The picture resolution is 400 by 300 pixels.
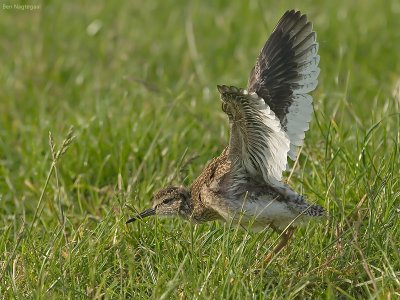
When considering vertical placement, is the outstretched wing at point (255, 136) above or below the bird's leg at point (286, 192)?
above

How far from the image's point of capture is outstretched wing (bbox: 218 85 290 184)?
4961 mm

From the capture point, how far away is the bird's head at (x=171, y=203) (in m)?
5.79

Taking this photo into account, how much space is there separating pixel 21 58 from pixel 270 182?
4883mm

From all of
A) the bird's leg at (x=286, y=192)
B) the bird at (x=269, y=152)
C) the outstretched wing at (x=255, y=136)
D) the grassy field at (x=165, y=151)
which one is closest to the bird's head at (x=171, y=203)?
the bird at (x=269, y=152)

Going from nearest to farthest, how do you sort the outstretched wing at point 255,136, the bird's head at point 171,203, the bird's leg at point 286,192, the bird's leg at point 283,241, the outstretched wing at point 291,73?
the outstretched wing at point 255,136, the bird's leg at point 283,241, the bird's leg at point 286,192, the outstretched wing at point 291,73, the bird's head at point 171,203

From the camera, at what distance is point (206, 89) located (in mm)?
8445

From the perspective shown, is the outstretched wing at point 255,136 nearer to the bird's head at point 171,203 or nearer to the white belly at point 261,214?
the white belly at point 261,214

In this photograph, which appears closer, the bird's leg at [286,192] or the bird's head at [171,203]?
the bird's leg at [286,192]

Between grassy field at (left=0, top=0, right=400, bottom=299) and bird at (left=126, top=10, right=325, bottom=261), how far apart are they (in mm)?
136

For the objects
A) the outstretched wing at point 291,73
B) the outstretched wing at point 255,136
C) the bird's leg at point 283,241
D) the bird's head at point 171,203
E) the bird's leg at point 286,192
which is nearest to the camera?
the outstretched wing at point 255,136

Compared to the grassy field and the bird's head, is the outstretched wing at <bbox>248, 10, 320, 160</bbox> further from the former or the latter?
the bird's head

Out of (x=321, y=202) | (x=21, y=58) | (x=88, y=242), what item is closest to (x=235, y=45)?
(x=21, y=58)

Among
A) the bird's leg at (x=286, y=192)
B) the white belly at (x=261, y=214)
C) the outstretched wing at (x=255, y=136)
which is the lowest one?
the white belly at (x=261, y=214)

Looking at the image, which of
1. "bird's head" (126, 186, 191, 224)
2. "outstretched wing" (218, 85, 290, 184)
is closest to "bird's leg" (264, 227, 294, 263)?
"outstretched wing" (218, 85, 290, 184)
